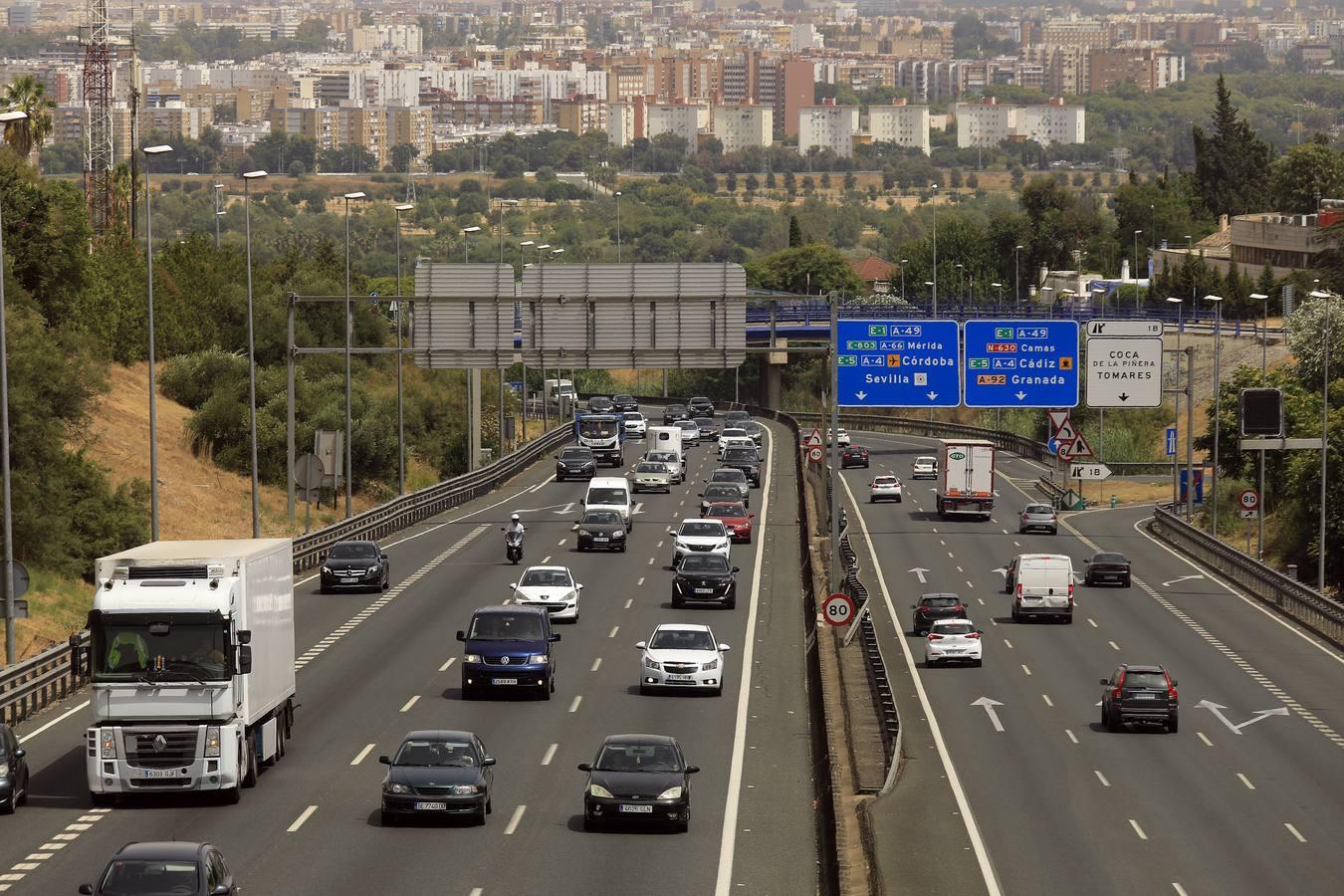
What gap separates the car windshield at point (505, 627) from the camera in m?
39.9

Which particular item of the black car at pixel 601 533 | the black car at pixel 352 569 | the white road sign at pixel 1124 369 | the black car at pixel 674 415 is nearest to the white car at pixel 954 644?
the black car at pixel 352 569

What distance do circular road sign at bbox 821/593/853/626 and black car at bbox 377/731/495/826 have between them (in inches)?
645

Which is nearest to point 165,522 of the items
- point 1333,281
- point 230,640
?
A: point 230,640

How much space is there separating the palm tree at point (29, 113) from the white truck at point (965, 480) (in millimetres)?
38824

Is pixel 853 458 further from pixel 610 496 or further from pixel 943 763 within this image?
pixel 943 763

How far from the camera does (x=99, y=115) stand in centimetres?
10838

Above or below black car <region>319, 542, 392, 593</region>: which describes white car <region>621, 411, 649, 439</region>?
below

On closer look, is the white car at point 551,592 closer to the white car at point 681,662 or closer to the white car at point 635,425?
the white car at point 681,662

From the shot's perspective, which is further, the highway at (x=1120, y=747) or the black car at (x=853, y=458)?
the black car at (x=853, y=458)

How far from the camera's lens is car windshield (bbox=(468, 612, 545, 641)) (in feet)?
131

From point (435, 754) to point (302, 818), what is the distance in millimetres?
1946

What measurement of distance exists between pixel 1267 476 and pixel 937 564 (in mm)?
30120

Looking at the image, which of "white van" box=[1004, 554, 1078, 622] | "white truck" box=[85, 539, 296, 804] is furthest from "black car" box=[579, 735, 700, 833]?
"white van" box=[1004, 554, 1078, 622]

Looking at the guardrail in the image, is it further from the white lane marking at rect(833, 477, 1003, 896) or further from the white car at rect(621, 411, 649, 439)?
the white car at rect(621, 411, 649, 439)
